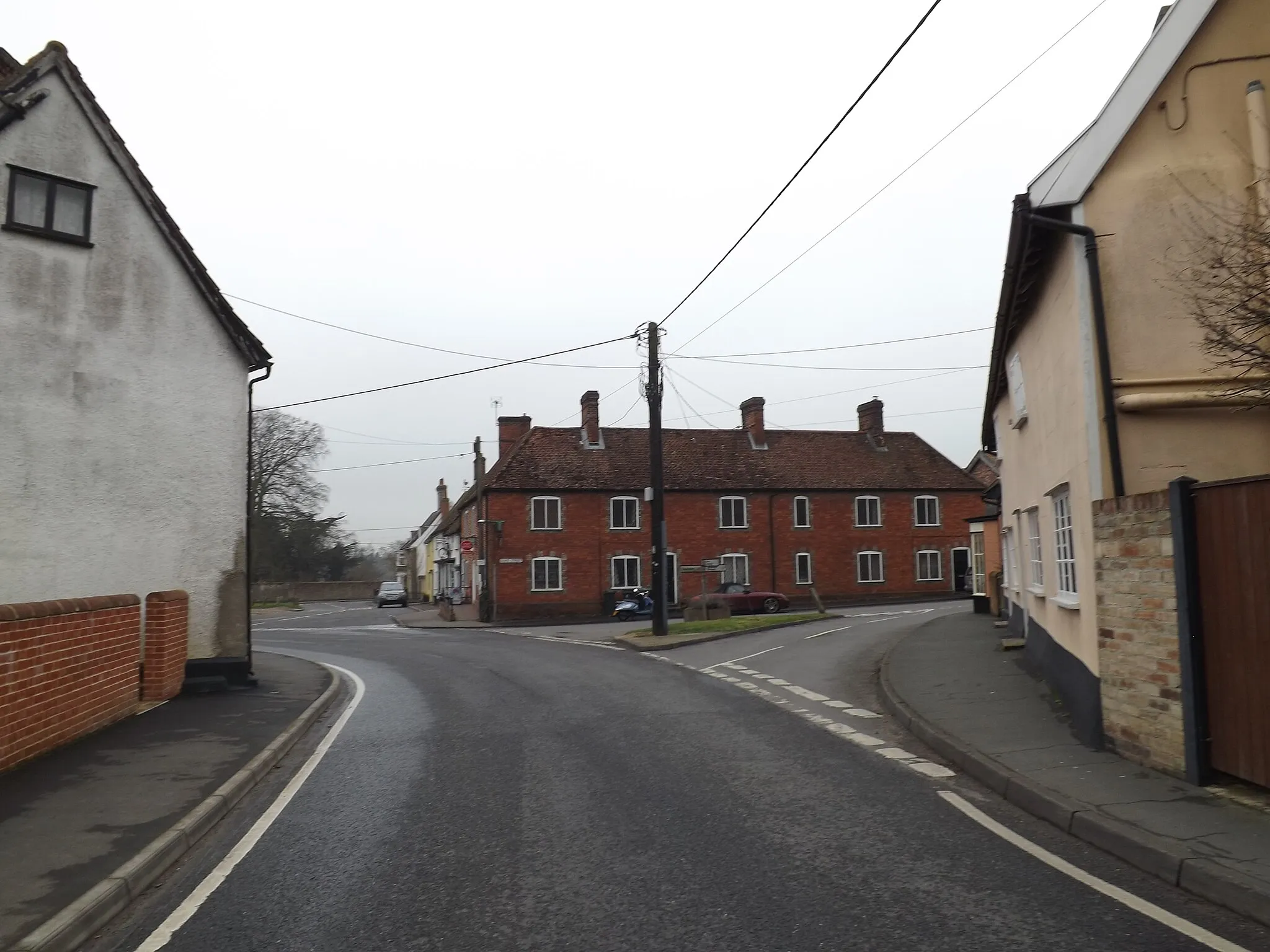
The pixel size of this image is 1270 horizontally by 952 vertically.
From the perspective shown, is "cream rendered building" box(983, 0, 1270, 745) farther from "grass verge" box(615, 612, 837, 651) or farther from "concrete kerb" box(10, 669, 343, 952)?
"grass verge" box(615, 612, 837, 651)

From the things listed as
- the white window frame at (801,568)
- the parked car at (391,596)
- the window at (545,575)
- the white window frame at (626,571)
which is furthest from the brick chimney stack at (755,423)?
the parked car at (391,596)

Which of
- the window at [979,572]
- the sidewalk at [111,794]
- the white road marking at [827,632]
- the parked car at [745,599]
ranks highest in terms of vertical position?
the window at [979,572]

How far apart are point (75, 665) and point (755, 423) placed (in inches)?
1563

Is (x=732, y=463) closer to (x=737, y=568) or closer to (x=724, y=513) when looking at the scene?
(x=724, y=513)

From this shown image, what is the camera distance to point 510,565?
41.1 m

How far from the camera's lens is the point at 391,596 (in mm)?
59875

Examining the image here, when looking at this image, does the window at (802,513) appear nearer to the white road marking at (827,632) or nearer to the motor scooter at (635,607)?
the motor scooter at (635,607)

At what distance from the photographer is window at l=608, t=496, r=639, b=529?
141 ft

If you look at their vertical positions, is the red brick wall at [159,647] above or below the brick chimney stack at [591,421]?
below

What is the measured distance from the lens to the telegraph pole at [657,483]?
2477 centimetres

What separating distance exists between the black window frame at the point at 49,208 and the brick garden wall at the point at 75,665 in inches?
199

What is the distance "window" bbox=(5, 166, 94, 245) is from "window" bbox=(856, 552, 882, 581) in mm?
37651

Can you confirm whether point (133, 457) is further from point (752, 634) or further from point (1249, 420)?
point (752, 634)

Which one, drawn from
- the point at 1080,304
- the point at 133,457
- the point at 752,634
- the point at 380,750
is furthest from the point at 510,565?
the point at 1080,304
